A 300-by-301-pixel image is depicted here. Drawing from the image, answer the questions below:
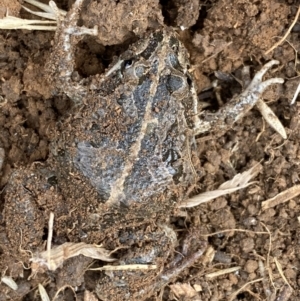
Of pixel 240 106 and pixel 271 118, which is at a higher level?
pixel 240 106

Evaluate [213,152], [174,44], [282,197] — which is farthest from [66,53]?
[282,197]

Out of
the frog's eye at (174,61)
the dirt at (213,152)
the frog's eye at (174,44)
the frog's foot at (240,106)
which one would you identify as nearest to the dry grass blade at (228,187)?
the dirt at (213,152)

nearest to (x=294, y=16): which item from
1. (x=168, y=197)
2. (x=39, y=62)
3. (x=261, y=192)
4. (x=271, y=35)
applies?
(x=271, y=35)

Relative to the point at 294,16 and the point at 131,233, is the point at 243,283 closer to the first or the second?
the point at 131,233

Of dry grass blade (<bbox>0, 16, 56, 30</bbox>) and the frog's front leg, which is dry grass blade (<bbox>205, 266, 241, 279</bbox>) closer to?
Result: the frog's front leg

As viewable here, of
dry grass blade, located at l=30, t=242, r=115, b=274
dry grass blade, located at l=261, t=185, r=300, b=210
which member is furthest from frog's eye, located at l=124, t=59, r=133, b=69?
dry grass blade, located at l=261, t=185, r=300, b=210

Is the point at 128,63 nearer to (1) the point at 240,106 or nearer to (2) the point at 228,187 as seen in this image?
(1) the point at 240,106
